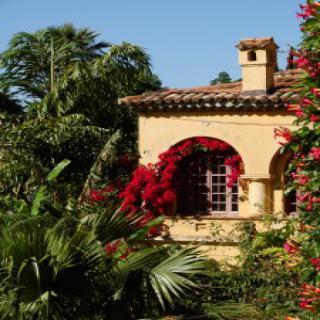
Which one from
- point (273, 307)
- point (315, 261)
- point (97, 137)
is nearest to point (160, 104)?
point (97, 137)

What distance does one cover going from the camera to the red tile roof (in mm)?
15586

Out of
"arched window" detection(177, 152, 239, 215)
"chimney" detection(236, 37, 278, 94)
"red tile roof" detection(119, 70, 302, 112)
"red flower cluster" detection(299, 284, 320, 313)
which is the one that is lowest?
"red flower cluster" detection(299, 284, 320, 313)

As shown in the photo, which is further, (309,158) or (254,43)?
(254,43)

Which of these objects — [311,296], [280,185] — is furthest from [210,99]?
[311,296]

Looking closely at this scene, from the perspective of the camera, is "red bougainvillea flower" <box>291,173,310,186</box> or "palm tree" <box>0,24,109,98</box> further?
"palm tree" <box>0,24,109,98</box>

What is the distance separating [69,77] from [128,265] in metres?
10.5

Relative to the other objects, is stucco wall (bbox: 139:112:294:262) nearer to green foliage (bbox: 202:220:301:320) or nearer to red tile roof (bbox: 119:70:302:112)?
red tile roof (bbox: 119:70:302:112)

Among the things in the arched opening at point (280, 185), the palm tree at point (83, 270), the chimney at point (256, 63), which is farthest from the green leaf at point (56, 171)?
the chimney at point (256, 63)

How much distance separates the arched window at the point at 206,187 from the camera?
16.7 m

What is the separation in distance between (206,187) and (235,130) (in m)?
1.56

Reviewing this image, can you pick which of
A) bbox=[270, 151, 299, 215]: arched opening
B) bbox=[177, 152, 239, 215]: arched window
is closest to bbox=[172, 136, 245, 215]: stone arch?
bbox=[177, 152, 239, 215]: arched window

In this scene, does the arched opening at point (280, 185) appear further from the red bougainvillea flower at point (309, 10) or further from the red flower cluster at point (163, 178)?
the red bougainvillea flower at point (309, 10)

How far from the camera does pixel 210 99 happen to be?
15.9 metres

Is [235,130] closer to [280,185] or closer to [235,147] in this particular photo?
[235,147]
